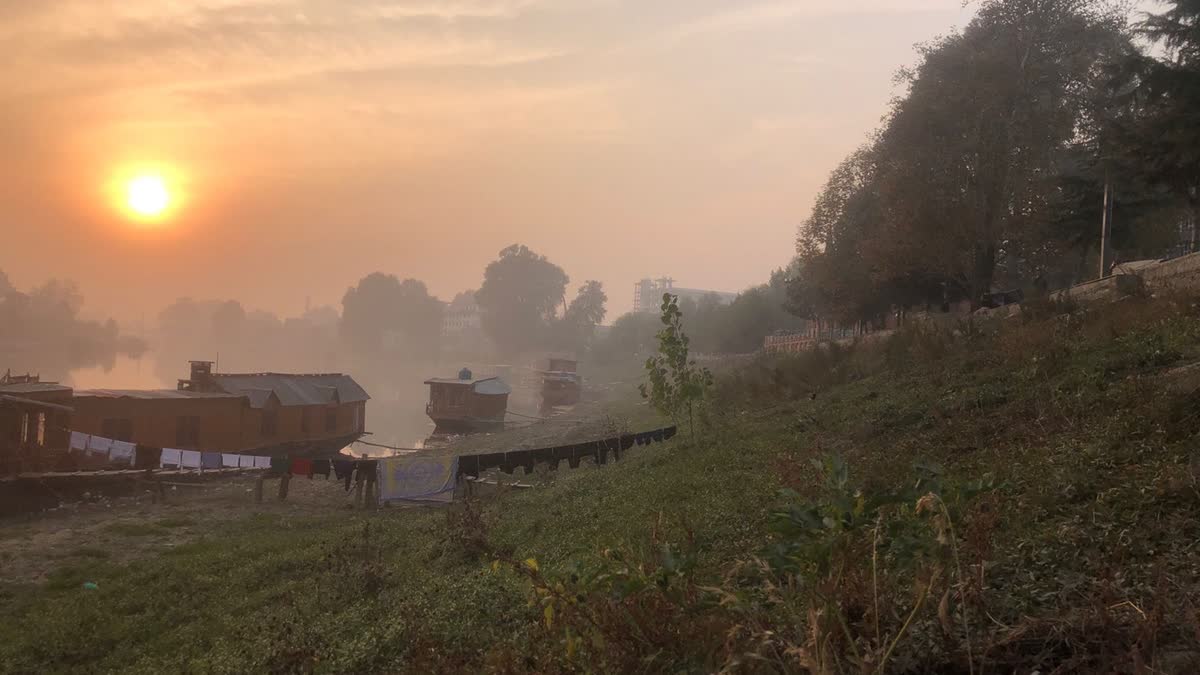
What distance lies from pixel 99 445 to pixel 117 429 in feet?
10.6

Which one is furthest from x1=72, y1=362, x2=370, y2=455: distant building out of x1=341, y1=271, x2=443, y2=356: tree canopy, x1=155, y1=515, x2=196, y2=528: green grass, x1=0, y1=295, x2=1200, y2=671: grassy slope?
x1=341, y1=271, x2=443, y2=356: tree canopy

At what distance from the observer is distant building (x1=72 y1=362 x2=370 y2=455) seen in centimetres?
2459

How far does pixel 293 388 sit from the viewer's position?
1255 inches

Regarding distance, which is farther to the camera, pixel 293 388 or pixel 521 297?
pixel 521 297

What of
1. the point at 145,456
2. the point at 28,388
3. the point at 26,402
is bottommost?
the point at 145,456

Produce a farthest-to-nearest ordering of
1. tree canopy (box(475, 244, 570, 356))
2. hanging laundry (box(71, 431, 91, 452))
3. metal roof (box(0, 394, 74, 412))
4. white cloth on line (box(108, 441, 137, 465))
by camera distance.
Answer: tree canopy (box(475, 244, 570, 356)) < white cloth on line (box(108, 441, 137, 465)) < hanging laundry (box(71, 431, 91, 452)) < metal roof (box(0, 394, 74, 412))

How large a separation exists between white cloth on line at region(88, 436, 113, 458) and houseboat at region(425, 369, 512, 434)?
23.3 metres

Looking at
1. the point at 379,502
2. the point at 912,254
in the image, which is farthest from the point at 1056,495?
the point at 912,254

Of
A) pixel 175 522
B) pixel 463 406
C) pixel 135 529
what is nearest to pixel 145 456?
pixel 175 522

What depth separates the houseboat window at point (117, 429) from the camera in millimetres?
24203

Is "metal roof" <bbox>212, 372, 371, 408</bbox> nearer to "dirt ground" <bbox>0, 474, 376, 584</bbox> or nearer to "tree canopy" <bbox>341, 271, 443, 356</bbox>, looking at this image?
"dirt ground" <bbox>0, 474, 376, 584</bbox>

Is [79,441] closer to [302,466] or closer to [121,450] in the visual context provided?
[121,450]

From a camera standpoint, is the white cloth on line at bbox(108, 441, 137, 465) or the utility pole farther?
the white cloth on line at bbox(108, 441, 137, 465)

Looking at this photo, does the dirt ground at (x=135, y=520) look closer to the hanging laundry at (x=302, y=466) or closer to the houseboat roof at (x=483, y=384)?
the hanging laundry at (x=302, y=466)
